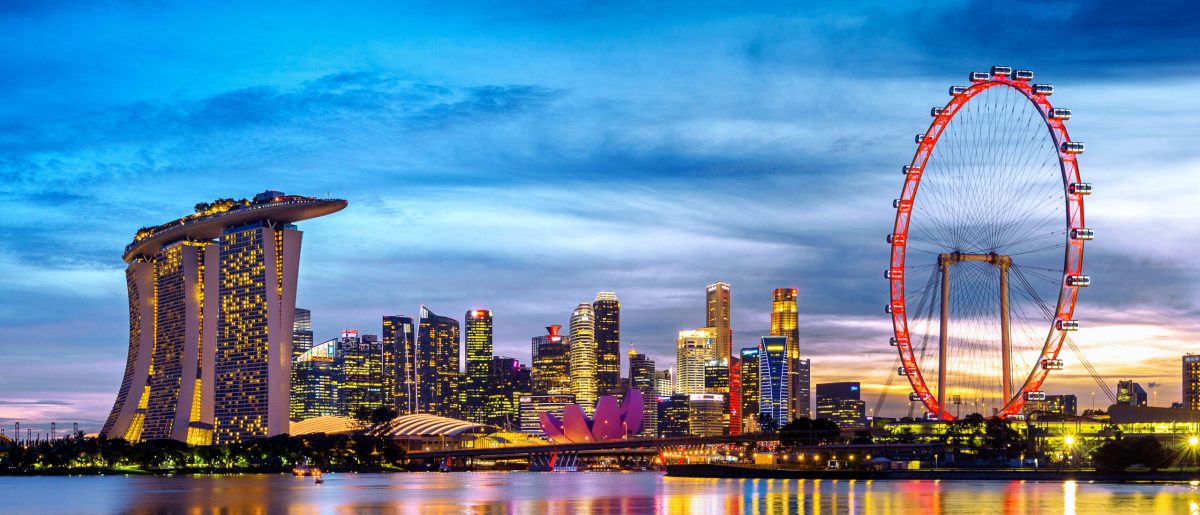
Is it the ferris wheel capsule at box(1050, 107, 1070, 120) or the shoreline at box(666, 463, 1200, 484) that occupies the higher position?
the ferris wheel capsule at box(1050, 107, 1070, 120)

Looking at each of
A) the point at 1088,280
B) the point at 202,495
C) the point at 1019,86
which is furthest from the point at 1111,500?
the point at 202,495

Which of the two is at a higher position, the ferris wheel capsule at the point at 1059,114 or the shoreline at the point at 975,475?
the ferris wheel capsule at the point at 1059,114

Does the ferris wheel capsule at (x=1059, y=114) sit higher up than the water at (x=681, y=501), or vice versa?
the ferris wheel capsule at (x=1059, y=114)

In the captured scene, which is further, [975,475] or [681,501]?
[975,475]

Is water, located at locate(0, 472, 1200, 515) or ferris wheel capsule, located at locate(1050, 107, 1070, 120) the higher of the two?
ferris wheel capsule, located at locate(1050, 107, 1070, 120)

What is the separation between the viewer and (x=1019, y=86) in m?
117

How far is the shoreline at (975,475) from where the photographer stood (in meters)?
142

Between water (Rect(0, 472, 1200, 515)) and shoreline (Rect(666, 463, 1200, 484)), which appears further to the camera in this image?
shoreline (Rect(666, 463, 1200, 484))

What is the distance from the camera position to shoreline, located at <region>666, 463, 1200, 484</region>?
142 metres

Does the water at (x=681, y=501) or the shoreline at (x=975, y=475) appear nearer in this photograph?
the water at (x=681, y=501)

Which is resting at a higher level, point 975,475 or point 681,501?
point 681,501

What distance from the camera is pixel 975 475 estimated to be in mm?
159250

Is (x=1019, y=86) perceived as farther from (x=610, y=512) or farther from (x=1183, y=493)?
(x=610, y=512)

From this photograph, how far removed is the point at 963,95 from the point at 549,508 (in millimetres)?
51922
